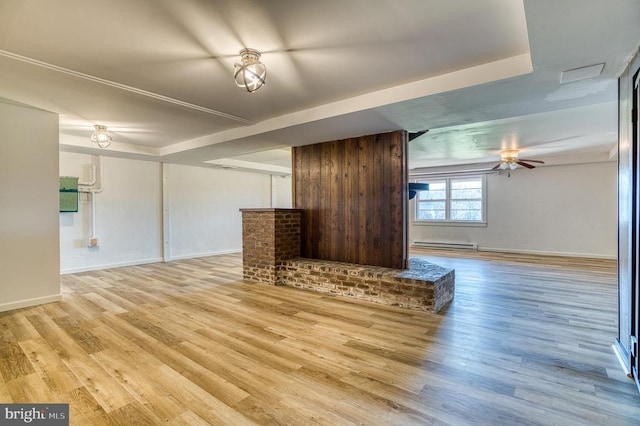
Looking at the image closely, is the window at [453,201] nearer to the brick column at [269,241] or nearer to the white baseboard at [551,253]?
the white baseboard at [551,253]

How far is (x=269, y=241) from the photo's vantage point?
16.0ft

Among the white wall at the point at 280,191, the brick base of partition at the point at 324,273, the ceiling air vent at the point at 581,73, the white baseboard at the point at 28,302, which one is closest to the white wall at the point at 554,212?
the brick base of partition at the point at 324,273

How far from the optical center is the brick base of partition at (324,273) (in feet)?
11.9

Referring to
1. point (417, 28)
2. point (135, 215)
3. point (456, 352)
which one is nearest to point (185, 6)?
point (417, 28)

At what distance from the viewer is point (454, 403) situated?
182 cm

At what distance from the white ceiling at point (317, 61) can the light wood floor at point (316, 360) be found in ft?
7.62

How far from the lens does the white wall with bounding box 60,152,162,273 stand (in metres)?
5.80

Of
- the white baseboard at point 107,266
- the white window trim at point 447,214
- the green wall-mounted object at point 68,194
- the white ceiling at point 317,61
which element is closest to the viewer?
the white ceiling at point 317,61

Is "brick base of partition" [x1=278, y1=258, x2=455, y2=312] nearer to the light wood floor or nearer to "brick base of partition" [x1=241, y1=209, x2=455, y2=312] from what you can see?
"brick base of partition" [x1=241, y1=209, x2=455, y2=312]

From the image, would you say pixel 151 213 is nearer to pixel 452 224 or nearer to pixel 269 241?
pixel 269 241

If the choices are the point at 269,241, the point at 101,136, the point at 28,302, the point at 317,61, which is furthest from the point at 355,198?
the point at 28,302

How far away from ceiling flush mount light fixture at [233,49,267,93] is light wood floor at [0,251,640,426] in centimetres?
228

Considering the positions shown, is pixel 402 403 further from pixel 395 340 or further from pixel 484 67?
pixel 484 67

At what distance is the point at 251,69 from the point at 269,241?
9.78 feet
